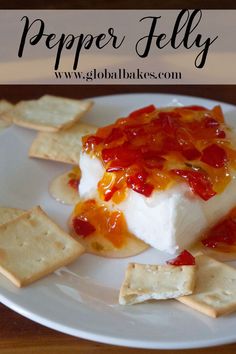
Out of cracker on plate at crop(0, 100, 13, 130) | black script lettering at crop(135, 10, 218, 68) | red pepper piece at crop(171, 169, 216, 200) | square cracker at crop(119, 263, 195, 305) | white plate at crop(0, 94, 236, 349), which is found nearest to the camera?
white plate at crop(0, 94, 236, 349)

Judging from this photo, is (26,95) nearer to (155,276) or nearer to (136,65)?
(136,65)

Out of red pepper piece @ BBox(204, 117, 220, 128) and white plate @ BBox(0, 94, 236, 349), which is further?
red pepper piece @ BBox(204, 117, 220, 128)

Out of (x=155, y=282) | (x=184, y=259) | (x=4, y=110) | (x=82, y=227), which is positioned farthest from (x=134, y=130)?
(x=4, y=110)

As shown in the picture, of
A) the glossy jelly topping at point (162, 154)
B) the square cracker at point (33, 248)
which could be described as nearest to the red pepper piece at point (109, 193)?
the glossy jelly topping at point (162, 154)

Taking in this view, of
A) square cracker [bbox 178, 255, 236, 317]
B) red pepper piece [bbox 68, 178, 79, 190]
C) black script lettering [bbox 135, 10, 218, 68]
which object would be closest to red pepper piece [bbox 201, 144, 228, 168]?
square cracker [bbox 178, 255, 236, 317]

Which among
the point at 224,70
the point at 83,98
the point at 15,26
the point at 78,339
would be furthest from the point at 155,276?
the point at 15,26

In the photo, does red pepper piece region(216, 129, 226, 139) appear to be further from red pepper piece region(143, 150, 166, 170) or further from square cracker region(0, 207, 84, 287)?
square cracker region(0, 207, 84, 287)
